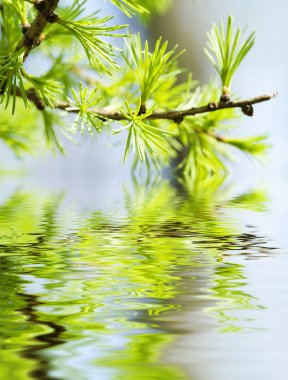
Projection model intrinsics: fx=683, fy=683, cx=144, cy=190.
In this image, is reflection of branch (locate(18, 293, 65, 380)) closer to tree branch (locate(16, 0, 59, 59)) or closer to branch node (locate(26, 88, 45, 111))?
tree branch (locate(16, 0, 59, 59))

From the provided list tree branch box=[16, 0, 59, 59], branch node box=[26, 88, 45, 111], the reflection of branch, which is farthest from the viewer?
branch node box=[26, 88, 45, 111]

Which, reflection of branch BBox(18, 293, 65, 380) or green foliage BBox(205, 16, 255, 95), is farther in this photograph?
green foliage BBox(205, 16, 255, 95)

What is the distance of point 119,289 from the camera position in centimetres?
18

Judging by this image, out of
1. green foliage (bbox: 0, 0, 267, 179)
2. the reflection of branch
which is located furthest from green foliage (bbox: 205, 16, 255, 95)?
the reflection of branch

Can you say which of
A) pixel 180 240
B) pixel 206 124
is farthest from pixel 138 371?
pixel 206 124

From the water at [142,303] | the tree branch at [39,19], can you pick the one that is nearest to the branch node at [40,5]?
the tree branch at [39,19]

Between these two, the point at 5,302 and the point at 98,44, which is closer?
the point at 5,302

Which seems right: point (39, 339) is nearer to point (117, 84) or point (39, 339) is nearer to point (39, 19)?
point (39, 19)

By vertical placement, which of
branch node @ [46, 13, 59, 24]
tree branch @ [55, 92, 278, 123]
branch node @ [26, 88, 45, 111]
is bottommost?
tree branch @ [55, 92, 278, 123]

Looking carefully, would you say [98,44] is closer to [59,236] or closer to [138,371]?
[59,236]

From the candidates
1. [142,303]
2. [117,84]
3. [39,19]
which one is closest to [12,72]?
[39,19]

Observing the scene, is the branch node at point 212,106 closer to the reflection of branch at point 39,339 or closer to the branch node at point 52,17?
the branch node at point 52,17

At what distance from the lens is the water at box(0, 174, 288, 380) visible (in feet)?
0.39

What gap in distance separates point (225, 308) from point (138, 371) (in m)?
0.05
